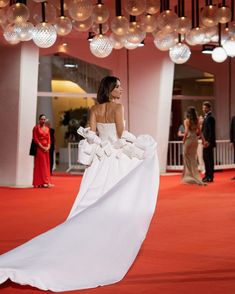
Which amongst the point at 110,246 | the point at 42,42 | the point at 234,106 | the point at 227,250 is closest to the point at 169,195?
the point at 42,42

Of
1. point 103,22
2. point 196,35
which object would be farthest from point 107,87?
point 196,35

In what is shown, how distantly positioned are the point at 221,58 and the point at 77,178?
20.2ft

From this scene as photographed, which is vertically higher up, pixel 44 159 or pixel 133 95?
pixel 133 95

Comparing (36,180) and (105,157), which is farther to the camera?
(36,180)

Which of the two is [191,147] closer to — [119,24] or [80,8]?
[119,24]

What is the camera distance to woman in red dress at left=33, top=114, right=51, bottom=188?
13.2m

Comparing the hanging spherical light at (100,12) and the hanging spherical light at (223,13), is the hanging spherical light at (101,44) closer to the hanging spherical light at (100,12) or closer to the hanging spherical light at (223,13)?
the hanging spherical light at (100,12)

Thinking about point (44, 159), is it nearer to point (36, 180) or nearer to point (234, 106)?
point (36, 180)

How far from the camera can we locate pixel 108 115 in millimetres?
6012

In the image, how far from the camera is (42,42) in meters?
8.84

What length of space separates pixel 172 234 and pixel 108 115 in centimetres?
178

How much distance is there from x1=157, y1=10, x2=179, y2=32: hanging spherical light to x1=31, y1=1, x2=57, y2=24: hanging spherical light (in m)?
1.54

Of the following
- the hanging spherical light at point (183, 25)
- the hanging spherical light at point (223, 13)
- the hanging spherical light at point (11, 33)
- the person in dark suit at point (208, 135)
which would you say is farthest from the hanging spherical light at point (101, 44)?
the person in dark suit at point (208, 135)

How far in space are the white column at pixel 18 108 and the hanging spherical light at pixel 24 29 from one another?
189 inches
